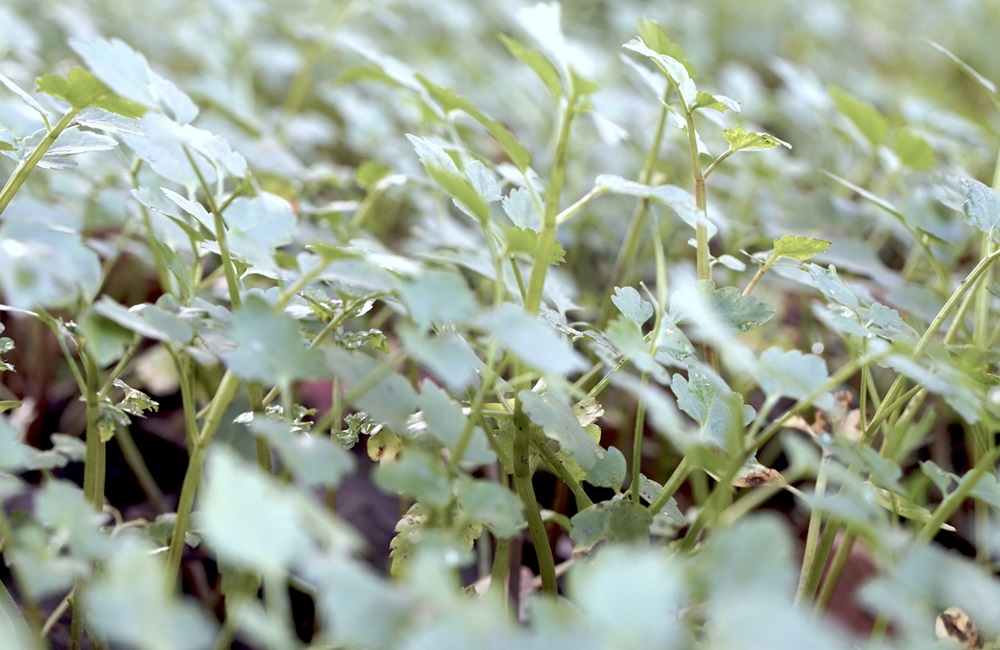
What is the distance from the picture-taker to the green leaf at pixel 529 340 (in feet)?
1.26

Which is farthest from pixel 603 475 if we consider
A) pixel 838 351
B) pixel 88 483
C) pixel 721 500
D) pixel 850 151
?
pixel 850 151

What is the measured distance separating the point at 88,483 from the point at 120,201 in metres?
0.37

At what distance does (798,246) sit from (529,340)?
29 cm

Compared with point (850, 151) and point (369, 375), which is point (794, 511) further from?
point (850, 151)

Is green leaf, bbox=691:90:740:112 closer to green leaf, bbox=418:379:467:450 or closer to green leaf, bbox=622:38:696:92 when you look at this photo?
green leaf, bbox=622:38:696:92

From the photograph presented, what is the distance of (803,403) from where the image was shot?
45 centimetres

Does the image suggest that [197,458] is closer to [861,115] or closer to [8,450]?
[8,450]

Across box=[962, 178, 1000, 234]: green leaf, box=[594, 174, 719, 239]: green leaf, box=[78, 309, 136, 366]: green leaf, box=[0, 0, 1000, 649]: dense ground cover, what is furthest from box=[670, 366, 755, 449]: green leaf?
box=[78, 309, 136, 366]: green leaf

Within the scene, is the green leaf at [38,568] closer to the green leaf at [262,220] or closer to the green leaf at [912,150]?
the green leaf at [262,220]

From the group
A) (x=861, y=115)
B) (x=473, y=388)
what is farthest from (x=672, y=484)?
(x=861, y=115)

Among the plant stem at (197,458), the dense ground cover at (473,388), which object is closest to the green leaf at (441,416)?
the dense ground cover at (473,388)

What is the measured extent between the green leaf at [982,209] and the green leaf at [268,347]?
18.4 inches

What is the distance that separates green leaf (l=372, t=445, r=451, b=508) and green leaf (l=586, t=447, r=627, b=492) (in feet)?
0.54

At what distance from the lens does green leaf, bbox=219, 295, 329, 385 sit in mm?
414
